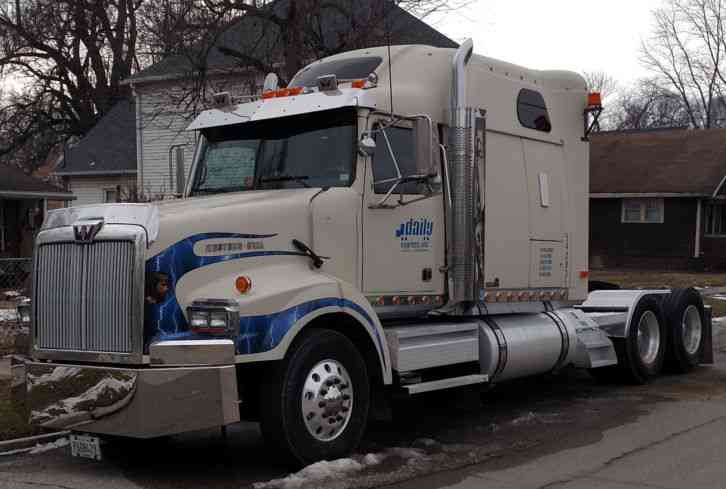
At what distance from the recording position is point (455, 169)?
342 inches

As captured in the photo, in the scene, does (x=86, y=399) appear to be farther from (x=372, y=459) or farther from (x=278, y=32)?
(x=278, y=32)

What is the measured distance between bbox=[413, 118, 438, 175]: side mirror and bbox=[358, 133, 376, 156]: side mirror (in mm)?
355

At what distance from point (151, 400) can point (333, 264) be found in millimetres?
1991

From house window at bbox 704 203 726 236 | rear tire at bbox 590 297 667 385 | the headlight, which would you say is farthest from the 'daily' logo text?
house window at bbox 704 203 726 236

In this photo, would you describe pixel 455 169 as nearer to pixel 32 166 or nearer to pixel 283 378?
pixel 283 378

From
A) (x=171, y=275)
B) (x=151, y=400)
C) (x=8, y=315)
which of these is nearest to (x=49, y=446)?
(x=151, y=400)

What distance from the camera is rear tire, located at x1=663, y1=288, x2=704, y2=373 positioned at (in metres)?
12.0

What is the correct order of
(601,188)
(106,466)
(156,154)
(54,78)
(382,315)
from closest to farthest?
(106,466) < (382,315) < (156,154) < (601,188) < (54,78)

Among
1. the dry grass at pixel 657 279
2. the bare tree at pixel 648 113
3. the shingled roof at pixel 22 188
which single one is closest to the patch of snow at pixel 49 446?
the dry grass at pixel 657 279

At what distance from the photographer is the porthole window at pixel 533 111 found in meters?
9.77

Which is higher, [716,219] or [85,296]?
[716,219]

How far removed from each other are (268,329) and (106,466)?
200 cm

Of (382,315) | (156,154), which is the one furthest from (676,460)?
(156,154)

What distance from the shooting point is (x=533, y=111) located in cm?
998
